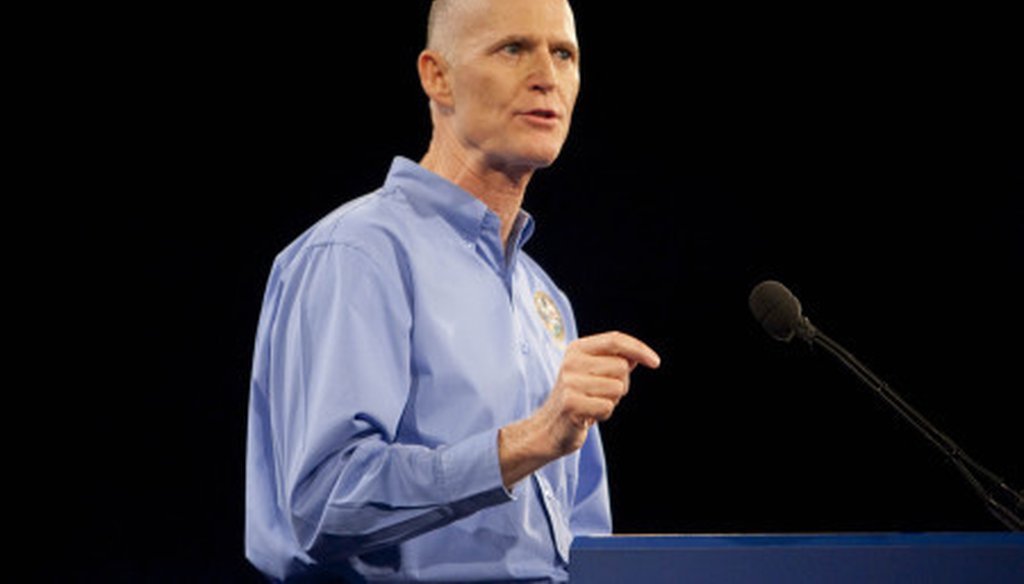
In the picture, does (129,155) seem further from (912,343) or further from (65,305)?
(912,343)

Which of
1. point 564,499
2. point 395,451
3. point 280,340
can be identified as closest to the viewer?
point 395,451

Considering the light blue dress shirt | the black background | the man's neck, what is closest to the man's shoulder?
the light blue dress shirt

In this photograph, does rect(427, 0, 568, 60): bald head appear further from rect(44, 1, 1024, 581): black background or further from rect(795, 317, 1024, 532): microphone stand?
rect(44, 1, 1024, 581): black background

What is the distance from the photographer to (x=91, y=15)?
2.59 meters

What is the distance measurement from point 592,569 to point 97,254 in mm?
1820

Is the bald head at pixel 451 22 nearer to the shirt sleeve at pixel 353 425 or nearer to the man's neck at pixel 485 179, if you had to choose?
the man's neck at pixel 485 179

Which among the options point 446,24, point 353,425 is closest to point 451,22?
point 446,24

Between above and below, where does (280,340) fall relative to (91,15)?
below

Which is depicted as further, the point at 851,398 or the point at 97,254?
the point at 851,398

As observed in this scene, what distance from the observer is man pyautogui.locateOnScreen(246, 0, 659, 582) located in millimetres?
1255

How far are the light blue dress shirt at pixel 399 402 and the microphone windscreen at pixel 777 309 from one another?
29cm

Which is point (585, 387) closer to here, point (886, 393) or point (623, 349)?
point (623, 349)

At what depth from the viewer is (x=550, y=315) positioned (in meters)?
1.79

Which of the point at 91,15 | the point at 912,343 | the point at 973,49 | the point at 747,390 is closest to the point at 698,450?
the point at 747,390
